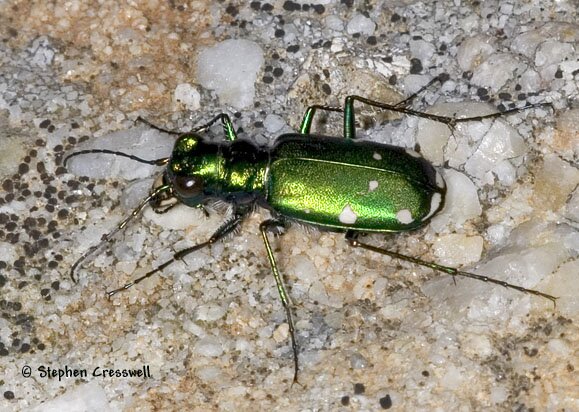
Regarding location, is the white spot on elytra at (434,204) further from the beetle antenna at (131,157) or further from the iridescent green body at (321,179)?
the beetle antenna at (131,157)

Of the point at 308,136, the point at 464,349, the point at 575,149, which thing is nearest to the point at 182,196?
the point at 308,136

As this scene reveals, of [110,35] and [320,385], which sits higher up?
[110,35]

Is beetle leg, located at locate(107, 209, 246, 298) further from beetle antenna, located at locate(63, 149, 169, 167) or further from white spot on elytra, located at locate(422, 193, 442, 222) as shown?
white spot on elytra, located at locate(422, 193, 442, 222)

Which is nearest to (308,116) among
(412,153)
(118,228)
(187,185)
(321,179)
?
(321,179)

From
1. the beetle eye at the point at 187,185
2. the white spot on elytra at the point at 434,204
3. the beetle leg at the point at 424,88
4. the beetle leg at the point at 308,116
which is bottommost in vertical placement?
the white spot on elytra at the point at 434,204

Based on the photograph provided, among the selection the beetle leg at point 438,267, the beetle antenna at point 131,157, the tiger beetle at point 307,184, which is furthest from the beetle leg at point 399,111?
the beetle antenna at point 131,157

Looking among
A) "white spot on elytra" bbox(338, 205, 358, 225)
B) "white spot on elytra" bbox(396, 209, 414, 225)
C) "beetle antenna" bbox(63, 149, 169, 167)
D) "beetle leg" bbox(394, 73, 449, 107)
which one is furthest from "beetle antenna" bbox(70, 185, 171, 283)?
"beetle leg" bbox(394, 73, 449, 107)

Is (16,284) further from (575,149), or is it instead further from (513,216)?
(575,149)
